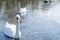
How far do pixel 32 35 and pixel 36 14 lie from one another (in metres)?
7.19

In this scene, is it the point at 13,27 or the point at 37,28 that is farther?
the point at 37,28

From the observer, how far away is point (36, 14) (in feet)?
81.9

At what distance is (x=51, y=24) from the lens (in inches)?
827

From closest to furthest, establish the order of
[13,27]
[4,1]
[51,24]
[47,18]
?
[13,27] → [51,24] → [47,18] → [4,1]

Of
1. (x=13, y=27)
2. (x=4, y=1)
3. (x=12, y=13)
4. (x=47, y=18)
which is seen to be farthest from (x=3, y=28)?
(x=4, y=1)

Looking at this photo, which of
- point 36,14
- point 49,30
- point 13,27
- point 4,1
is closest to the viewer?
point 13,27

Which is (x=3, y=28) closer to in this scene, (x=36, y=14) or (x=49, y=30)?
(x=49, y=30)

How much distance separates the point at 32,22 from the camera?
21.5 meters

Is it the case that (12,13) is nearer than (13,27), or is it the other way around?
(13,27)

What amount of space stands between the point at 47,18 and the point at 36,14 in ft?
5.99

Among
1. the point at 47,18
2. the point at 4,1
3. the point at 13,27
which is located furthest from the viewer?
the point at 4,1

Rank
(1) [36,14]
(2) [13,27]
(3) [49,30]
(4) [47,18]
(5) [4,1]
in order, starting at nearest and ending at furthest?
(2) [13,27]
(3) [49,30]
(4) [47,18]
(1) [36,14]
(5) [4,1]

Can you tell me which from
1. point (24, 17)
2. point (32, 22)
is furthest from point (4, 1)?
point (32, 22)

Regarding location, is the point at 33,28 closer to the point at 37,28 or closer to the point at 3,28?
the point at 37,28
